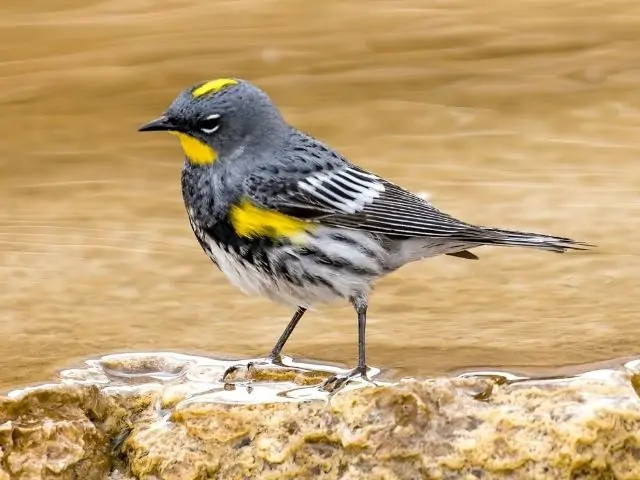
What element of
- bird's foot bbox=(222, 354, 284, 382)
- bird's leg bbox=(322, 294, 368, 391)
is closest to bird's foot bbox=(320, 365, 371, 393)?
bird's leg bbox=(322, 294, 368, 391)

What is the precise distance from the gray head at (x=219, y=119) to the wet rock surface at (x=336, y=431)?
99 cm

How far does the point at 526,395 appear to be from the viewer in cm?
426

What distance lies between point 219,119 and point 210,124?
40 mm

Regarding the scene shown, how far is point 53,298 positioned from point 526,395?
8.21 feet

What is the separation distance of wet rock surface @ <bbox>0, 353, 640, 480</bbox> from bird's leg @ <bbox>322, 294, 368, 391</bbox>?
3.0 inches

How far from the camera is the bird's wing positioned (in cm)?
511

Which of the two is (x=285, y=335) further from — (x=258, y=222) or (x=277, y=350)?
(x=258, y=222)

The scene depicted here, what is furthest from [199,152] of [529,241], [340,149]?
→ [340,149]

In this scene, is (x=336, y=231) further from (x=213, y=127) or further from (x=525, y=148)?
(x=525, y=148)

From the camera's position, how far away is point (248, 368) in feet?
16.3

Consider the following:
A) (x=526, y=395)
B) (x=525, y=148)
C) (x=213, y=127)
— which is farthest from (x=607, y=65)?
(x=526, y=395)

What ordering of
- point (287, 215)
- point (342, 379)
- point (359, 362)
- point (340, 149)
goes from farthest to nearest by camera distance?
point (340, 149) → point (287, 215) → point (359, 362) → point (342, 379)

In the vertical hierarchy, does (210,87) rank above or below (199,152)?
above

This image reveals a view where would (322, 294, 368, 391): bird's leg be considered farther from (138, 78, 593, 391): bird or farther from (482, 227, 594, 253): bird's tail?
(482, 227, 594, 253): bird's tail
